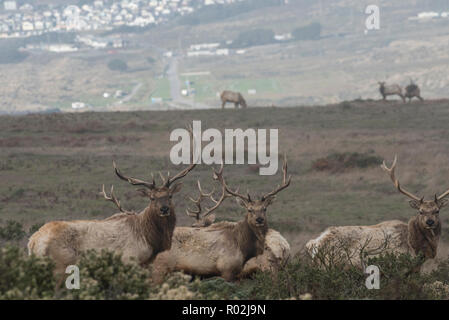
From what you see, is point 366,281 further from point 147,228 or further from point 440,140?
point 440,140

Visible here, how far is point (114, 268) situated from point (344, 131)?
3184 cm

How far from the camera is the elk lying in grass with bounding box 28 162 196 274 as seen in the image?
10.7 metres

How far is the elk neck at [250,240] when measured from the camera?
12023mm

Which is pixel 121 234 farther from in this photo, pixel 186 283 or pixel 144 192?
pixel 186 283

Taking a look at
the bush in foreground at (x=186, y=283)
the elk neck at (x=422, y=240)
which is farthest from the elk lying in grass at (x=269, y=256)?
the elk neck at (x=422, y=240)

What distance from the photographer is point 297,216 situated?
75.2 feet

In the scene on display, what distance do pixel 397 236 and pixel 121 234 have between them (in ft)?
14.2

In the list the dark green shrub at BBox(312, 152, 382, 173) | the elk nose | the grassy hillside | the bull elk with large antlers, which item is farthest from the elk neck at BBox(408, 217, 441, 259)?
the dark green shrub at BBox(312, 152, 382, 173)

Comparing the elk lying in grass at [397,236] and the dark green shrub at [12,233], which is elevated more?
the elk lying in grass at [397,236]

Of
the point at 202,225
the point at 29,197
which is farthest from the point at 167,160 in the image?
the point at 202,225

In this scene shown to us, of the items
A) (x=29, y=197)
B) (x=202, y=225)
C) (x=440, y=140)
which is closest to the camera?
(x=202, y=225)

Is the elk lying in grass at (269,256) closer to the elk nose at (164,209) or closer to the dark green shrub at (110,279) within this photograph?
the elk nose at (164,209)

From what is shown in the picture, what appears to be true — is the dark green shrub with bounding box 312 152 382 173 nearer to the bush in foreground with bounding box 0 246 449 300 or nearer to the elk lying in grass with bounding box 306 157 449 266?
the elk lying in grass with bounding box 306 157 449 266

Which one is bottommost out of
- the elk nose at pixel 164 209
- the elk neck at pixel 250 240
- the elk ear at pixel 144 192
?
the elk neck at pixel 250 240
